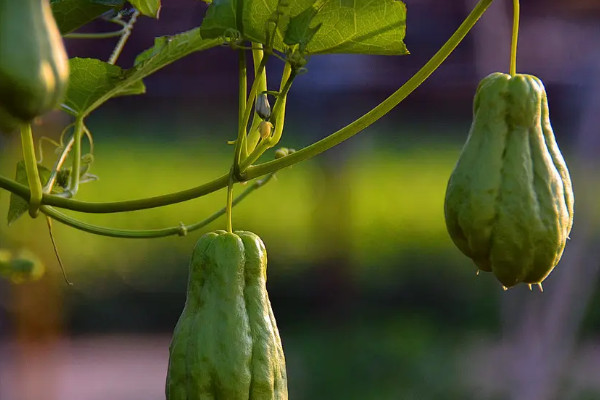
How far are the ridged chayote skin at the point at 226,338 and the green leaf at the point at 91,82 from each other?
17 centimetres

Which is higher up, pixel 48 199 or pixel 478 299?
pixel 48 199

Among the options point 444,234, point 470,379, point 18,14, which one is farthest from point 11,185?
point 444,234

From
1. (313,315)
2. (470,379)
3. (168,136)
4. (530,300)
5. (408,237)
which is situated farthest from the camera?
(168,136)

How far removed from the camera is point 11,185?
1.71 feet

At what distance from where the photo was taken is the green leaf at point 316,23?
450mm

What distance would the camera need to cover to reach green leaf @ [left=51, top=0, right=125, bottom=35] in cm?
58

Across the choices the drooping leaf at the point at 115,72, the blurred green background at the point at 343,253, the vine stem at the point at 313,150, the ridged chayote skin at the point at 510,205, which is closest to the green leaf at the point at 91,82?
the drooping leaf at the point at 115,72

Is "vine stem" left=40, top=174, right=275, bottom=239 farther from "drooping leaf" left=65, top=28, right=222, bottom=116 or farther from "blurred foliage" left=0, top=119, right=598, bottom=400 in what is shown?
"blurred foliage" left=0, top=119, right=598, bottom=400

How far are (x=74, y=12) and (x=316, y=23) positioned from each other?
0.63 feet

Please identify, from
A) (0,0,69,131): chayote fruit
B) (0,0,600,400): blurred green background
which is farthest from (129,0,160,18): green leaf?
(0,0,600,400): blurred green background

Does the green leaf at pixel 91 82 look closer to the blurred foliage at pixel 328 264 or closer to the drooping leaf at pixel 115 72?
the drooping leaf at pixel 115 72

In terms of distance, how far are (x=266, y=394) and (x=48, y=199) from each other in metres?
0.18

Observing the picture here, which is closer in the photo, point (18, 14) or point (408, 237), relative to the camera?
point (18, 14)

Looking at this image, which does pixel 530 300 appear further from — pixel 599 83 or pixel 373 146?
pixel 373 146
